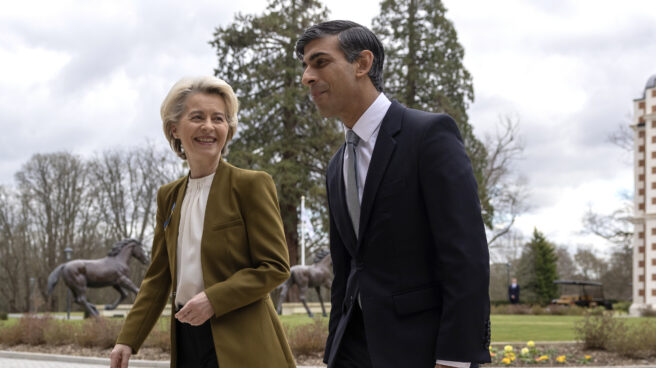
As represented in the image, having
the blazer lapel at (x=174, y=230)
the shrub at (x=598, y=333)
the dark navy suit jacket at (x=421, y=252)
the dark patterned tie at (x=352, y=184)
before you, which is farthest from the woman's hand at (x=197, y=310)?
the shrub at (x=598, y=333)

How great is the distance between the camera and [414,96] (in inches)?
1555

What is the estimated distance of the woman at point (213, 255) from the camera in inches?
119

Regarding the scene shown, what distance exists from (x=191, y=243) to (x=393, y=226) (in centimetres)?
107

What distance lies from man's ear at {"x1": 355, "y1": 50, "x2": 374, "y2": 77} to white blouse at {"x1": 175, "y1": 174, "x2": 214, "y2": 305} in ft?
3.18

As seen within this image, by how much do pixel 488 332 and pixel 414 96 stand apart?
37.6 meters

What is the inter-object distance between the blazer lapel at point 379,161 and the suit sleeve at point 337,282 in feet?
0.95

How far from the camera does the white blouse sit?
3.17 meters

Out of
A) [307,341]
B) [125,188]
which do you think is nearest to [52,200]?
[125,188]

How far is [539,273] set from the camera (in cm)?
4762

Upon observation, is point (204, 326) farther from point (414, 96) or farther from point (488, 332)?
point (414, 96)

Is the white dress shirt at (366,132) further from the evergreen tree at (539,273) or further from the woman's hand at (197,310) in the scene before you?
the evergreen tree at (539,273)

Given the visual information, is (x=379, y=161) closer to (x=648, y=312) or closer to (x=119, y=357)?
(x=119, y=357)

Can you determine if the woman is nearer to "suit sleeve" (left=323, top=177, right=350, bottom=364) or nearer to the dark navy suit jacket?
"suit sleeve" (left=323, top=177, right=350, bottom=364)

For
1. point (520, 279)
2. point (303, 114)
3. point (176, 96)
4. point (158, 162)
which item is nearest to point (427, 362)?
point (176, 96)
